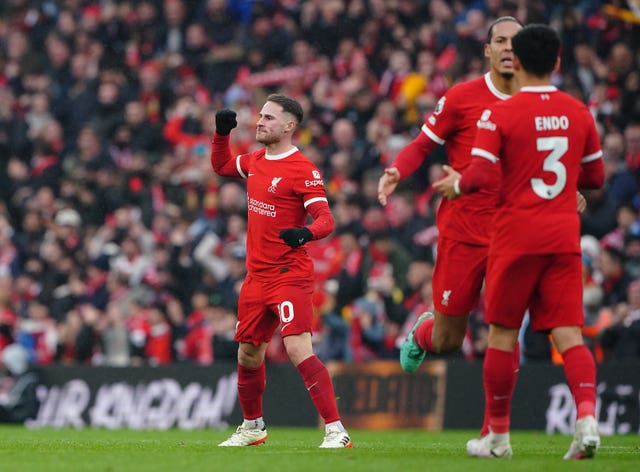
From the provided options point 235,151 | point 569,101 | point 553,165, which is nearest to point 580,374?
point 553,165

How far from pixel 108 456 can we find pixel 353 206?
9.50 metres

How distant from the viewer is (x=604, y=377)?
47.5 ft

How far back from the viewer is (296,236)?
9.30 meters

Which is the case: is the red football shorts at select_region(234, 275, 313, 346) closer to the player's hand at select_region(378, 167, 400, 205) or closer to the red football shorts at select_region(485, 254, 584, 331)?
the player's hand at select_region(378, 167, 400, 205)

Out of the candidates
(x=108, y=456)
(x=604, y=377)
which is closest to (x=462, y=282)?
(x=108, y=456)

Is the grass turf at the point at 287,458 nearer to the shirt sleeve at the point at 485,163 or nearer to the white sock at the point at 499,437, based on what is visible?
the white sock at the point at 499,437

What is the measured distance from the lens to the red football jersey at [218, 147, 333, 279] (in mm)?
9852

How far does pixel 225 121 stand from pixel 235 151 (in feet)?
33.1

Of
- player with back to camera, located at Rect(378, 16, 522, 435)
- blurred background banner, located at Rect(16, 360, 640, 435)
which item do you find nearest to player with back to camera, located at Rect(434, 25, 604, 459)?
player with back to camera, located at Rect(378, 16, 522, 435)

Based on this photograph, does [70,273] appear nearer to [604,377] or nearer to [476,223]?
[604,377]

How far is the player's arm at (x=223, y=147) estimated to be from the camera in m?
10.3

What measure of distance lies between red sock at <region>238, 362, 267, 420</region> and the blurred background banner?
5.56 m

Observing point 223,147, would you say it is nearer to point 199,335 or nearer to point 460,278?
point 460,278

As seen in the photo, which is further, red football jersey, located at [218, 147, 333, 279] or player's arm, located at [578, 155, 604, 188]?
red football jersey, located at [218, 147, 333, 279]
